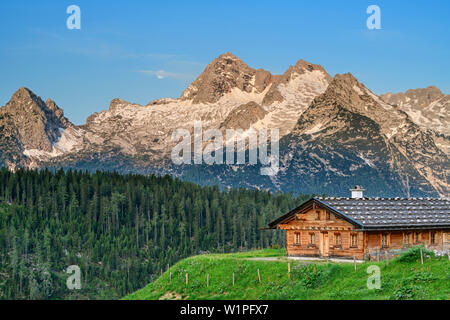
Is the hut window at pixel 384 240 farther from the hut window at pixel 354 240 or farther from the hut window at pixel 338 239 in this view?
the hut window at pixel 338 239

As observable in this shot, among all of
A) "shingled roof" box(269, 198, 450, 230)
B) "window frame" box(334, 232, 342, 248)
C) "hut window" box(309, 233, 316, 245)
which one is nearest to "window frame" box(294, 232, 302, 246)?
"hut window" box(309, 233, 316, 245)

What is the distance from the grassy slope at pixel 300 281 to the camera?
53000mm

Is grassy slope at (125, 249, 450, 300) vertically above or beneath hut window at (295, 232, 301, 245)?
beneath

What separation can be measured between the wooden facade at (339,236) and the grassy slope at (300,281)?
565cm

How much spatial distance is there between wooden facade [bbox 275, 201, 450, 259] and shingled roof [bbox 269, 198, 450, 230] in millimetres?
442

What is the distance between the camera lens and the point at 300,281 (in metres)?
61.4

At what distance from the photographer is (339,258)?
234 ft

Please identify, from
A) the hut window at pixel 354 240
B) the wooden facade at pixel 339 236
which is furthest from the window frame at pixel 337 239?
the hut window at pixel 354 240

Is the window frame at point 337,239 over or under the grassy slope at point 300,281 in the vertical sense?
over

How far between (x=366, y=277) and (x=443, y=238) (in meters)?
22.4

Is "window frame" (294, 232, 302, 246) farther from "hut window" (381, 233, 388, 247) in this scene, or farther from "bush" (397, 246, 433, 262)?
"bush" (397, 246, 433, 262)

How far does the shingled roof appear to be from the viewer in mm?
70106
